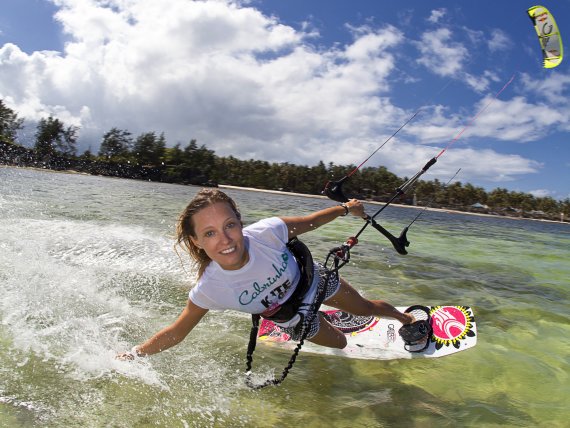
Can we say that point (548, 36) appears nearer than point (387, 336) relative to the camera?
No

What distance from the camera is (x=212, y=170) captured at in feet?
437

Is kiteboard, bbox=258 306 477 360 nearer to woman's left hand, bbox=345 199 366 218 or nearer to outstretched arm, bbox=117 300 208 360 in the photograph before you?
woman's left hand, bbox=345 199 366 218

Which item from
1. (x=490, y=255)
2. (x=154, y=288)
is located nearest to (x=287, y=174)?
(x=490, y=255)

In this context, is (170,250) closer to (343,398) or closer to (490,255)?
(343,398)

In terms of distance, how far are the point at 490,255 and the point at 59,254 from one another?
50.2ft

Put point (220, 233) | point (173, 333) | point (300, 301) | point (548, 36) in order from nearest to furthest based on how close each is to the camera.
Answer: point (220, 233)
point (173, 333)
point (300, 301)
point (548, 36)

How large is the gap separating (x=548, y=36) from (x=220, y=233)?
340 inches

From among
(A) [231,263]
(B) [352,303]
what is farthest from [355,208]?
(A) [231,263]

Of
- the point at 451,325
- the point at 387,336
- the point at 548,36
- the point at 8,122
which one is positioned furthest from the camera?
the point at 8,122

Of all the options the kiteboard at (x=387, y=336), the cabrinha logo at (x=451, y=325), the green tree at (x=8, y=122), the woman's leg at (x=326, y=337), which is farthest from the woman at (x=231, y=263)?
the green tree at (x=8, y=122)

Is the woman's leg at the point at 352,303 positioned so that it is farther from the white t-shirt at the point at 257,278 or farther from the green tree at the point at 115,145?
the green tree at the point at 115,145

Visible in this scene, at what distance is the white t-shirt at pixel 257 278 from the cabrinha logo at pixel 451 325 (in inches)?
113

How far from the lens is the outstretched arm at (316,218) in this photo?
12.6 ft

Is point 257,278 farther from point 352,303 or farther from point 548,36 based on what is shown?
point 548,36
